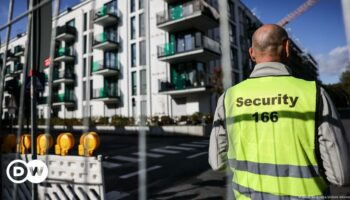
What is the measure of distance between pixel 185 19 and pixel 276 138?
731 inches

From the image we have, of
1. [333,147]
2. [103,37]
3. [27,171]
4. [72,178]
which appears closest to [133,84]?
[103,37]

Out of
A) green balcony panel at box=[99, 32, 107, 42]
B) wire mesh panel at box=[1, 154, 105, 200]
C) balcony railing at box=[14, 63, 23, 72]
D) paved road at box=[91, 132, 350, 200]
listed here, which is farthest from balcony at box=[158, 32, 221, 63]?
wire mesh panel at box=[1, 154, 105, 200]

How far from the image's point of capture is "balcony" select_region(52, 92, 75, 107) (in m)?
27.0

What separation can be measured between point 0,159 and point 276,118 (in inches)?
132

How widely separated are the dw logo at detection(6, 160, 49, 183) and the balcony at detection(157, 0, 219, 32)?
52.3 ft

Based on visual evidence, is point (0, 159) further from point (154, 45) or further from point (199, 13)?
point (154, 45)

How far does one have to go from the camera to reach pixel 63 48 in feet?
90.2

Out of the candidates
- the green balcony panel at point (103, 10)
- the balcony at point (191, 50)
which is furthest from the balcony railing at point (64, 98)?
the balcony at point (191, 50)

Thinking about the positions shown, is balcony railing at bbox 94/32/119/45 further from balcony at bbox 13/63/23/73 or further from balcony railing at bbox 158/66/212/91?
balcony at bbox 13/63/23/73

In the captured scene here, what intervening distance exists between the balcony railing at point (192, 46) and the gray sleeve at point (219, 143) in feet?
56.0

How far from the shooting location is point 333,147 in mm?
1231

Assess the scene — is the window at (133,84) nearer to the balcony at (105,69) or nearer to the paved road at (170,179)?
the balcony at (105,69)

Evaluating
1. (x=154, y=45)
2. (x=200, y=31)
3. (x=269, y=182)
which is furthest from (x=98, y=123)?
(x=269, y=182)

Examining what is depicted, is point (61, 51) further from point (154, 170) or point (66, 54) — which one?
point (154, 170)
